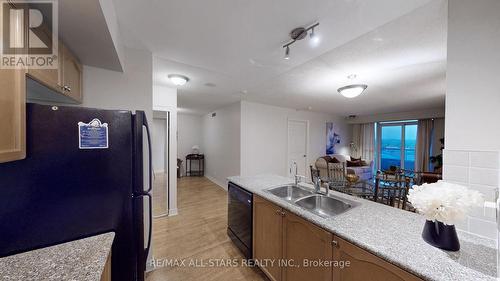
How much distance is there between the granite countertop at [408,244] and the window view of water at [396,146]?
20.1 feet

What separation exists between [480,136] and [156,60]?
9.78 ft

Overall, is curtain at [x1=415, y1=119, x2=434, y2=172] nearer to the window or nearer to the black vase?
the window

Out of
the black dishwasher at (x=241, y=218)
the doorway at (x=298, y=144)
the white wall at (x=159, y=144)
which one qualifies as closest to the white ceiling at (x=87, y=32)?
the black dishwasher at (x=241, y=218)

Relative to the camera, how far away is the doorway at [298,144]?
18.2 ft

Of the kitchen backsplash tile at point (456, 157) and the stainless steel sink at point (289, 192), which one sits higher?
the kitchen backsplash tile at point (456, 157)

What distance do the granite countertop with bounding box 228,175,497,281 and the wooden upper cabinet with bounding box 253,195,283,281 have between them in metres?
0.30

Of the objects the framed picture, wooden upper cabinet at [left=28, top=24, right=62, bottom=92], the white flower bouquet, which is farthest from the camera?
the framed picture

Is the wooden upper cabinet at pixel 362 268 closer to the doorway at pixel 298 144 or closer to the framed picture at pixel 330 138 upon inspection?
the doorway at pixel 298 144

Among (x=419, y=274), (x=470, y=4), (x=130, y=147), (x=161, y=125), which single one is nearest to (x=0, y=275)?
(x=130, y=147)

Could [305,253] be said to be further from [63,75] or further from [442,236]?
[63,75]

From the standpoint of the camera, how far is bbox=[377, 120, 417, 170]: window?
584 centimetres

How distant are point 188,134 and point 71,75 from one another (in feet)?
18.7

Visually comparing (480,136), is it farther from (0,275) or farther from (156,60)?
(156,60)

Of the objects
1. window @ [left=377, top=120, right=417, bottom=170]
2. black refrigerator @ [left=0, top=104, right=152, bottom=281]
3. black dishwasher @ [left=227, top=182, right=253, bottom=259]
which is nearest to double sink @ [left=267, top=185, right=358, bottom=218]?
black dishwasher @ [left=227, top=182, right=253, bottom=259]
